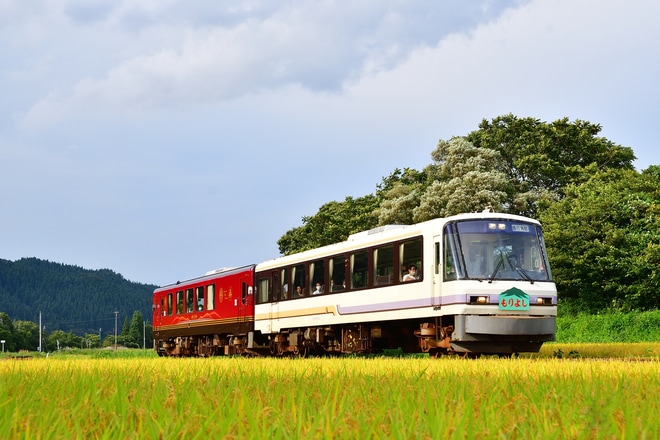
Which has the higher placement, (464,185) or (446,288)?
(464,185)

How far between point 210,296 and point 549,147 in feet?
98.2

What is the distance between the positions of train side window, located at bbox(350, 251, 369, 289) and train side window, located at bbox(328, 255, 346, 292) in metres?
0.49

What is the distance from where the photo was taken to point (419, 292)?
21.1 m

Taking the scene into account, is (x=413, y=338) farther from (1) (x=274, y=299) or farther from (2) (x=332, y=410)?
(2) (x=332, y=410)

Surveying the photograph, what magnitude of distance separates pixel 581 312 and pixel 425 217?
1072cm

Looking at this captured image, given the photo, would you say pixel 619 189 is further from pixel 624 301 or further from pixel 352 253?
pixel 352 253

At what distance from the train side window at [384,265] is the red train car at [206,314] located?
364 inches

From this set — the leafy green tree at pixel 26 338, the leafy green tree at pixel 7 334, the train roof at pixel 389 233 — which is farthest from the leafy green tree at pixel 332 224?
the leafy green tree at pixel 26 338

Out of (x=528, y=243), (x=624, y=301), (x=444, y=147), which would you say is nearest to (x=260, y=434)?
(x=528, y=243)

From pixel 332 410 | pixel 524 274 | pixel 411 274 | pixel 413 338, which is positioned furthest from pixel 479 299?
pixel 332 410

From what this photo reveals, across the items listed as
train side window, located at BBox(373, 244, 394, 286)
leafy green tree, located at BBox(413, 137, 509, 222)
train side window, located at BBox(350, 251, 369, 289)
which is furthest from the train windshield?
leafy green tree, located at BBox(413, 137, 509, 222)

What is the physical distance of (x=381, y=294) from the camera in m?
22.8

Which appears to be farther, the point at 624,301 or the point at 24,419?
the point at 624,301

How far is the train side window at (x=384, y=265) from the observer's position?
22359 millimetres
